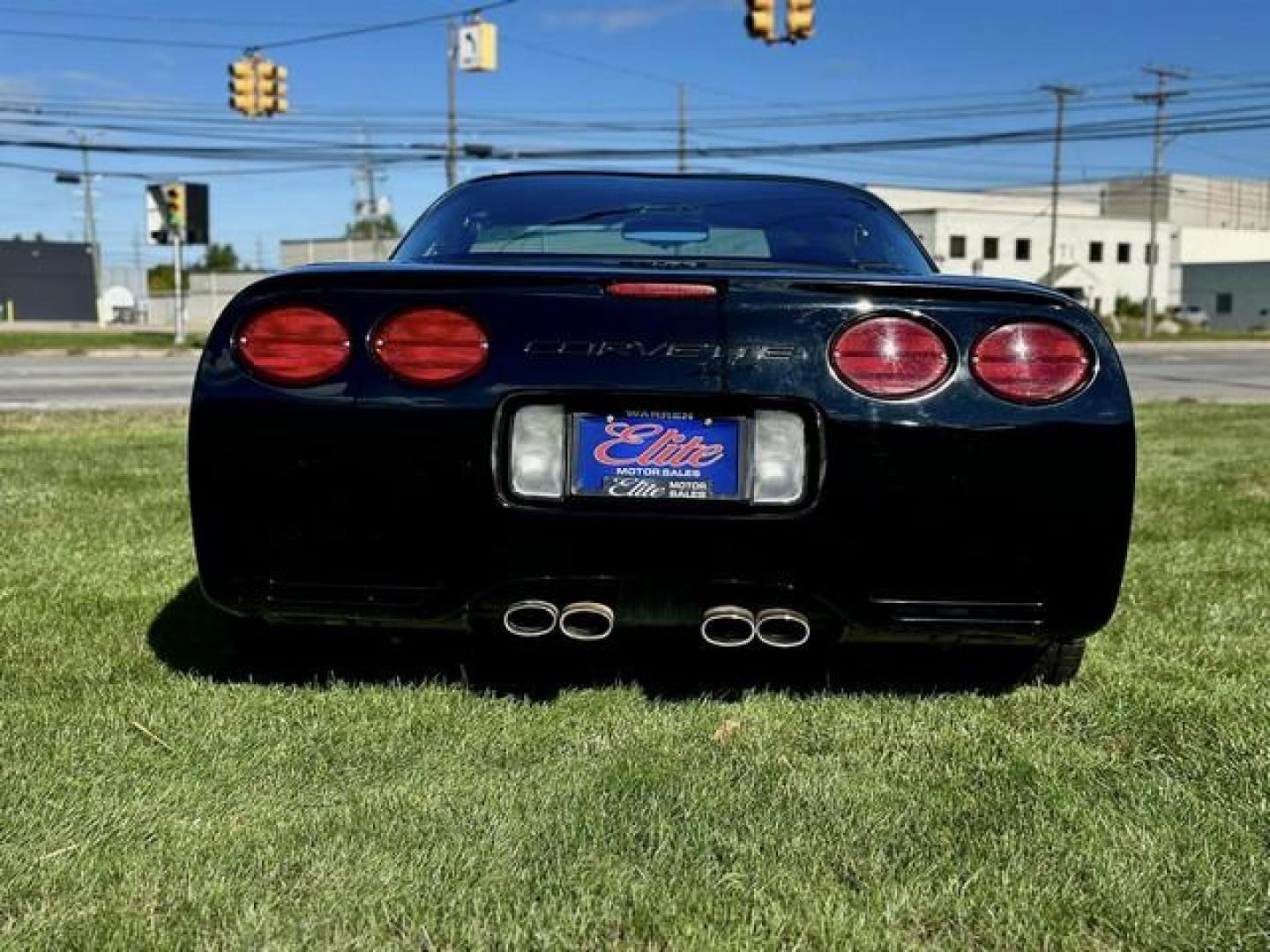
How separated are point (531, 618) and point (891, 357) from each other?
949mm

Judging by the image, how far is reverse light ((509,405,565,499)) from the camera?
2498 millimetres

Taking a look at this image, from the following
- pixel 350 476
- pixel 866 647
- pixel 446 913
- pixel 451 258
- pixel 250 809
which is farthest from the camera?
pixel 866 647

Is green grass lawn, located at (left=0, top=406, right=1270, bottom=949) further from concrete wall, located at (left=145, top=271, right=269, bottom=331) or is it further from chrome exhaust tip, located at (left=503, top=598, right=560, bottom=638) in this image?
concrete wall, located at (left=145, top=271, right=269, bottom=331)

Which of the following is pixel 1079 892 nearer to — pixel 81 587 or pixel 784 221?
pixel 784 221

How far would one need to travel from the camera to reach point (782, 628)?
2.59 metres

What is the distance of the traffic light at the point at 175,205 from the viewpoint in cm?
3088

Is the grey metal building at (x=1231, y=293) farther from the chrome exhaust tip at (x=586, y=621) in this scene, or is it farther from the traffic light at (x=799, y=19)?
the chrome exhaust tip at (x=586, y=621)

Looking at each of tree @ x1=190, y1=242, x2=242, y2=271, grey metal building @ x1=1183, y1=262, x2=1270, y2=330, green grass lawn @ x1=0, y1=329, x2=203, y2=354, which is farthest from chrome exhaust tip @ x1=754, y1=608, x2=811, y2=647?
tree @ x1=190, y1=242, x2=242, y2=271

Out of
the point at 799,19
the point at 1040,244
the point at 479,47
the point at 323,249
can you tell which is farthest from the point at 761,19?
the point at 323,249

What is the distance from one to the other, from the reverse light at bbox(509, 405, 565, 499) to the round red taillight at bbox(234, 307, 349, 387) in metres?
0.41

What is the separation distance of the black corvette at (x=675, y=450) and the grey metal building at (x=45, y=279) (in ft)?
244

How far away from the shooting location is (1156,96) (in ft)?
156

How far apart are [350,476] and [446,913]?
968mm

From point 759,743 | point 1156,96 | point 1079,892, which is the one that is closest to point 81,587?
point 759,743
